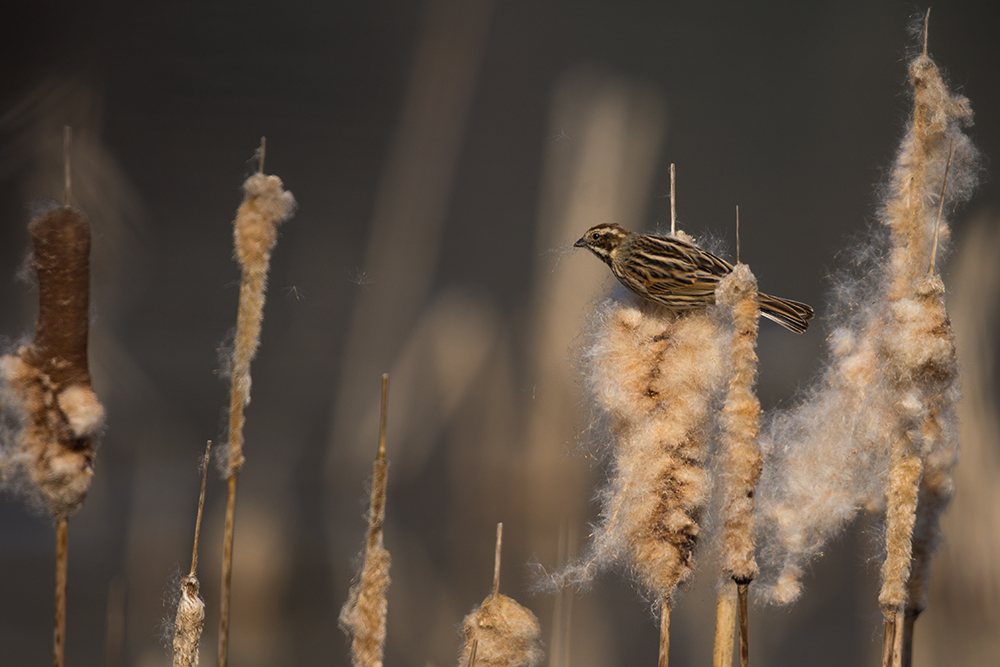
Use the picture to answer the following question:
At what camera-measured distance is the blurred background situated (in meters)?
1.74

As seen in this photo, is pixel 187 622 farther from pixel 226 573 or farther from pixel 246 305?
pixel 246 305

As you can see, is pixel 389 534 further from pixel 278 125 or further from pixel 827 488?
pixel 827 488

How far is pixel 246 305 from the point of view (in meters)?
0.78

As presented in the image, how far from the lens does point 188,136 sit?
174 cm

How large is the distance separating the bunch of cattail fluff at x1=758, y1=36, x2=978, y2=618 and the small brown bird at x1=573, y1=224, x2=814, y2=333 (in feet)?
0.30

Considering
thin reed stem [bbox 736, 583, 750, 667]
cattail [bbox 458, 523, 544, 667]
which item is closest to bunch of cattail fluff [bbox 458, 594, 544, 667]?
cattail [bbox 458, 523, 544, 667]

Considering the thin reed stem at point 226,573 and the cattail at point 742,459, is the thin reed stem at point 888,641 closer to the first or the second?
the cattail at point 742,459

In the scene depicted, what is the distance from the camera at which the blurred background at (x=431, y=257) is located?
1.74m

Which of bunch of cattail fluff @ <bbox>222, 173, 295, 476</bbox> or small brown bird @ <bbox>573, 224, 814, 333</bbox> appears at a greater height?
small brown bird @ <bbox>573, 224, 814, 333</bbox>

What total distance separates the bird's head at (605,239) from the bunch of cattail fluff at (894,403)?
0.31 m

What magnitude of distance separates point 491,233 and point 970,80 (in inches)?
46.5

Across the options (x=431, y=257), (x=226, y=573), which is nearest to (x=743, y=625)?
(x=226, y=573)

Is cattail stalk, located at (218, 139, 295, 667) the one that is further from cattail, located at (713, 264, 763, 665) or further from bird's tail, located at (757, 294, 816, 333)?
bird's tail, located at (757, 294, 816, 333)

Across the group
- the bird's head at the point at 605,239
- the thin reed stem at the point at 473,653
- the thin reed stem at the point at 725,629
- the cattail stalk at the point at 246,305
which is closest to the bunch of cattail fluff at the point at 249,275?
the cattail stalk at the point at 246,305
